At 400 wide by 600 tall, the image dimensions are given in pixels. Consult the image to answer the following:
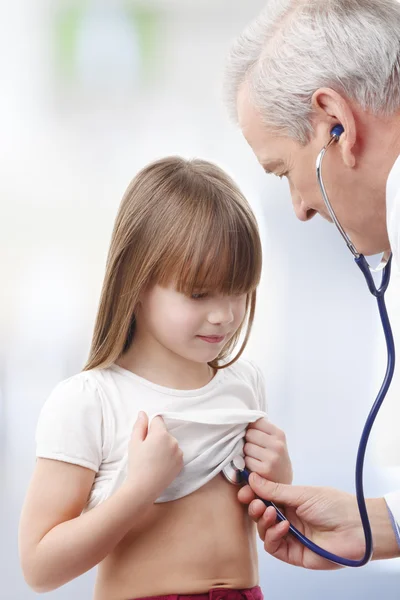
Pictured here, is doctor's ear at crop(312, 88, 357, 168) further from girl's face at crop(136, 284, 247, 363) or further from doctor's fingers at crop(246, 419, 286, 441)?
doctor's fingers at crop(246, 419, 286, 441)

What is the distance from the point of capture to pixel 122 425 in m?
1.38

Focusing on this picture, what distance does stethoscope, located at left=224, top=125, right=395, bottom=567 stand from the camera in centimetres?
130

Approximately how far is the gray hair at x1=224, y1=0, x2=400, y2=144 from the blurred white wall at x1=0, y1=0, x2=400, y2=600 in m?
1.04

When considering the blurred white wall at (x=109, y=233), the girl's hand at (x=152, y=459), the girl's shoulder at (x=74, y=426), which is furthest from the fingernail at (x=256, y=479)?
the blurred white wall at (x=109, y=233)

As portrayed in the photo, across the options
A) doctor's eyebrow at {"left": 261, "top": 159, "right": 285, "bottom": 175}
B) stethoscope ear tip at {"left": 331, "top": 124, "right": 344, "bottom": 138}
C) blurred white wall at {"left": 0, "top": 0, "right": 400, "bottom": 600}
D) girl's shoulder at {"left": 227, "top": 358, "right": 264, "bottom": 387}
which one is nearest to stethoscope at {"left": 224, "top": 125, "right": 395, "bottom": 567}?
stethoscope ear tip at {"left": 331, "top": 124, "right": 344, "bottom": 138}

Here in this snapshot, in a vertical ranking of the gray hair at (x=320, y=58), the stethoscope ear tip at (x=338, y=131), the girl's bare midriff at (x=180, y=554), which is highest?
the gray hair at (x=320, y=58)

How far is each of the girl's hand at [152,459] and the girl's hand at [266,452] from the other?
0.55ft

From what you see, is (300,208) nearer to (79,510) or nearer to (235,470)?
(235,470)

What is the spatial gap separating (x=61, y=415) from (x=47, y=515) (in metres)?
0.17

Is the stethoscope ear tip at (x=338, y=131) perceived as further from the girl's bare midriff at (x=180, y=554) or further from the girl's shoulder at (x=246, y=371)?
the girl's bare midriff at (x=180, y=554)

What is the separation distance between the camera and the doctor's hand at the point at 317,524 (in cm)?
142

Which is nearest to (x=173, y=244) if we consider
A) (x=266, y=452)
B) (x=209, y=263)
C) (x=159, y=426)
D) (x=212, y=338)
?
(x=209, y=263)

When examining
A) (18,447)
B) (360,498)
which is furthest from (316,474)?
(360,498)

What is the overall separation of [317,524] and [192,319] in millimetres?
481
